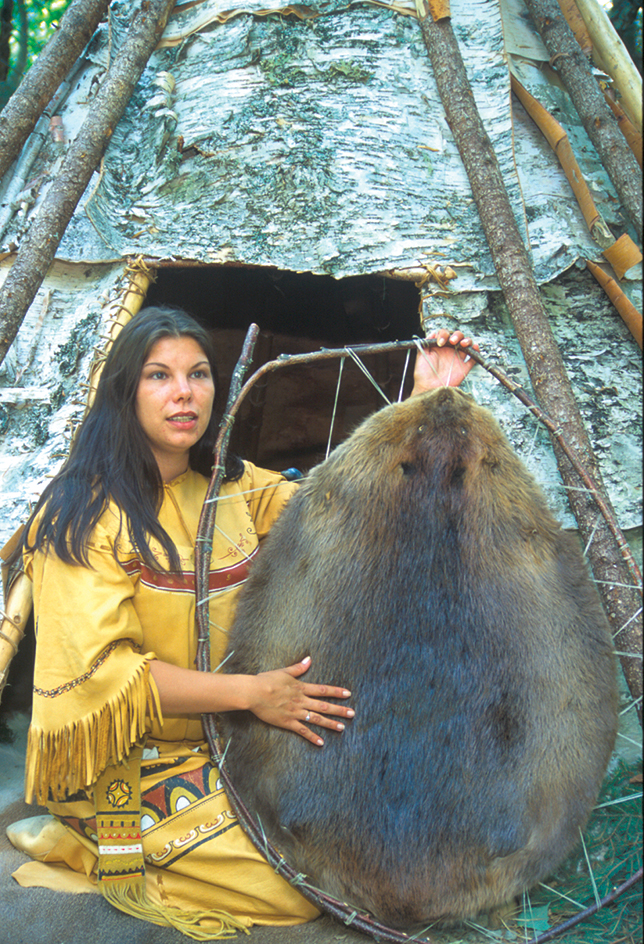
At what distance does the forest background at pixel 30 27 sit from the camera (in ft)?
10.6

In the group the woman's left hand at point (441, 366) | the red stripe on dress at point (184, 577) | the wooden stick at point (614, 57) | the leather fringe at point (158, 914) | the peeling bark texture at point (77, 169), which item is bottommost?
the leather fringe at point (158, 914)

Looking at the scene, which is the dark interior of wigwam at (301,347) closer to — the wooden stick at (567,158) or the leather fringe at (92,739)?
the wooden stick at (567,158)

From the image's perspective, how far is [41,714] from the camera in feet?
4.54

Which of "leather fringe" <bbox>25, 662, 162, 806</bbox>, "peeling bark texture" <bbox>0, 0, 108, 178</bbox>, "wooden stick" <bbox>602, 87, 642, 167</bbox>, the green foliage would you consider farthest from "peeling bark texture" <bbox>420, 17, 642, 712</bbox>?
the green foliage

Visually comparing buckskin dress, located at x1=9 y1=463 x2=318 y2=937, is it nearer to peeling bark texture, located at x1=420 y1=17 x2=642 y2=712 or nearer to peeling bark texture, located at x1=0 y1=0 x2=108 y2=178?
peeling bark texture, located at x1=420 y1=17 x2=642 y2=712

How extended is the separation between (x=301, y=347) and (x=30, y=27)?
8.39 ft

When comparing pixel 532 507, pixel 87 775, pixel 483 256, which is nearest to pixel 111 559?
pixel 87 775

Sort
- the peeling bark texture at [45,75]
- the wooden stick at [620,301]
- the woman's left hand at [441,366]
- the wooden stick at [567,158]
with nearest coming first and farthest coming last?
the woman's left hand at [441,366] < the wooden stick at [620,301] < the wooden stick at [567,158] < the peeling bark texture at [45,75]

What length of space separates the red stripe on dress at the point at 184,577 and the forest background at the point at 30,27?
2.69 metres

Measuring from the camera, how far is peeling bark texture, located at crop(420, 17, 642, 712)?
5.39 ft

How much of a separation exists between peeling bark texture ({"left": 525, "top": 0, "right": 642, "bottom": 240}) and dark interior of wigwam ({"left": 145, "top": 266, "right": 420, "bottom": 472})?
135 centimetres

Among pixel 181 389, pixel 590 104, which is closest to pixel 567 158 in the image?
pixel 590 104

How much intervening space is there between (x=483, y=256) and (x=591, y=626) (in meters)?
1.48

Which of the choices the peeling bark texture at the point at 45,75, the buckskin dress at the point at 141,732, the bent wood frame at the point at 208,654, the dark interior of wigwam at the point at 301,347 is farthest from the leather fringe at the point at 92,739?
the dark interior of wigwam at the point at 301,347
